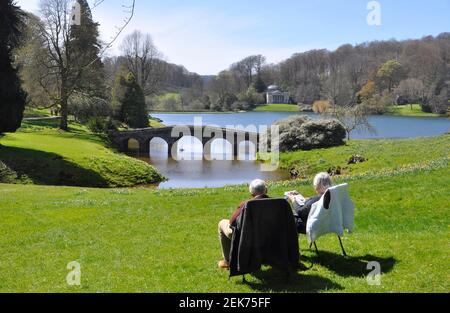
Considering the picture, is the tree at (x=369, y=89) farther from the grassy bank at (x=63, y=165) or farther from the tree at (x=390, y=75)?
the grassy bank at (x=63, y=165)

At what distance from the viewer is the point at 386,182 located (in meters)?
18.3

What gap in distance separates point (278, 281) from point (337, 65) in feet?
534

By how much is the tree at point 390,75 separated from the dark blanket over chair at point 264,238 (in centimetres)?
13477

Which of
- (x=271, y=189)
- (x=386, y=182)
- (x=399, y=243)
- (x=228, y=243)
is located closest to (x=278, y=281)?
(x=228, y=243)

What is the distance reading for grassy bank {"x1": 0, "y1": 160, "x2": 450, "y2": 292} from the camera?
309 inches

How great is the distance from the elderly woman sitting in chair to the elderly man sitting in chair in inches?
49.1

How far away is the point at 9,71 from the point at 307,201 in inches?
1253

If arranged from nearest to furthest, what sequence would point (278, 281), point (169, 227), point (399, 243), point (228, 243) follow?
point (278, 281)
point (228, 243)
point (399, 243)
point (169, 227)

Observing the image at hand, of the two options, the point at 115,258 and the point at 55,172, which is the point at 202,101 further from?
the point at 115,258

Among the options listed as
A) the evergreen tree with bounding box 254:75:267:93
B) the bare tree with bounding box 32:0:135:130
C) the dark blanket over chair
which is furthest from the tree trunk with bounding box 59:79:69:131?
the evergreen tree with bounding box 254:75:267:93

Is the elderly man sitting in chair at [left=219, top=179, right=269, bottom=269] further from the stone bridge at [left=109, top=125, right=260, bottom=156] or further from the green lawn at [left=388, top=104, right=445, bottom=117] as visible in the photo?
the green lawn at [left=388, top=104, right=445, bottom=117]

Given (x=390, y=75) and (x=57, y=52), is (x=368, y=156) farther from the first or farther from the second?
(x=390, y=75)

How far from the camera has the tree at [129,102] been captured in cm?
6744

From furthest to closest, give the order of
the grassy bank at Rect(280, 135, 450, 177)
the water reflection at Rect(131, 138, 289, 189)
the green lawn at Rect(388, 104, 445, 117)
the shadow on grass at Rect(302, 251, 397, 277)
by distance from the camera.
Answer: the green lawn at Rect(388, 104, 445, 117), the water reflection at Rect(131, 138, 289, 189), the grassy bank at Rect(280, 135, 450, 177), the shadow on grass at Rect(302, 251, 397, 277)
